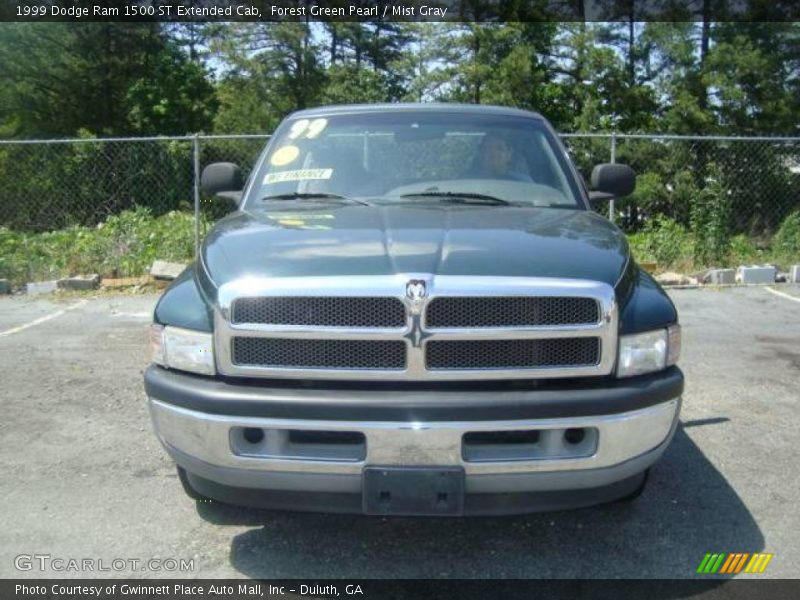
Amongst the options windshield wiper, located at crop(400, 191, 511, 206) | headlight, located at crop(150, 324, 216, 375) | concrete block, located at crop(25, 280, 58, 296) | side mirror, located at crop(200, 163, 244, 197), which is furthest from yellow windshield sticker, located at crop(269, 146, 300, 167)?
concrete block, located at crop(25, 280, 58, 296)

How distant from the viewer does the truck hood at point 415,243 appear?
277 cm

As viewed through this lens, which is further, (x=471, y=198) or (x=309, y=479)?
(x=471, y=198)

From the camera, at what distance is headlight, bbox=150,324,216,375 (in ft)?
9.20

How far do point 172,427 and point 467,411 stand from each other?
1108 mm

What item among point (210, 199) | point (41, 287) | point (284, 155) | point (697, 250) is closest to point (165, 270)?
point (41, 287)

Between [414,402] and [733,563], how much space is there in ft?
5.13

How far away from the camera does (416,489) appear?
2570 mm

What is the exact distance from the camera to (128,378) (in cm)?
584

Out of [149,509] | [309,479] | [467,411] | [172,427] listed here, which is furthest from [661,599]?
[149,509]

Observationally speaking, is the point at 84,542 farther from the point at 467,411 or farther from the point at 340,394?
the point at 467,411

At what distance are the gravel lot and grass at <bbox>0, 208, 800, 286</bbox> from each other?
5484 mm

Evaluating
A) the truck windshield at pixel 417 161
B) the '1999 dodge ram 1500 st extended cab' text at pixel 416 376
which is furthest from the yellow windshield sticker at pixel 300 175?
the '1999 dodge ram 1500 st extended cab' text at pixel 416 376

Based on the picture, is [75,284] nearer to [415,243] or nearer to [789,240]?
[415,243]

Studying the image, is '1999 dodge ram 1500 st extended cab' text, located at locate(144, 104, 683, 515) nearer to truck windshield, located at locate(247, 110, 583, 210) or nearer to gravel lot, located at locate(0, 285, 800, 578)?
gravel lot, located at locate(0, 285, 800, 578)
